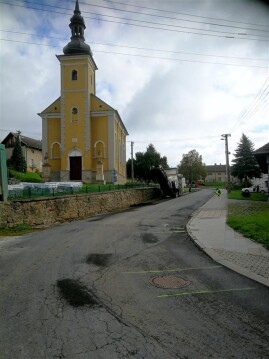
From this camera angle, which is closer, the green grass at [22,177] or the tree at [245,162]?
the green grass at [22,177]

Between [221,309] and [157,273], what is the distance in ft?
8.55

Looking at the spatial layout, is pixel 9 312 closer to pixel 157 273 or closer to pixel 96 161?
pixel 157 273

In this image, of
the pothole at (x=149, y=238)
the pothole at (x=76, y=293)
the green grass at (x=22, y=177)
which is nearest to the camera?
the pothole at (x=76, y=293)

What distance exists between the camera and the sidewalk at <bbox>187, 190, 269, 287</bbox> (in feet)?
26.8

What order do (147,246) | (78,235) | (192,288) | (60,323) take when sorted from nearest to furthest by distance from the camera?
(60,323) < (192,288) < (147,246) < (78,235)

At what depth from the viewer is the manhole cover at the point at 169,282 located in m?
7.12

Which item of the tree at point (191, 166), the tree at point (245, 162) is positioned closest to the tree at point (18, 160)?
the tree at point (245, 162)

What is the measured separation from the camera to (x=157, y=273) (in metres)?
8.14

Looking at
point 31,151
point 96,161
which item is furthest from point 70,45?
point 31,151

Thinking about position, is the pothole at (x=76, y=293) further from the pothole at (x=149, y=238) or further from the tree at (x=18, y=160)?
the tree at (x=18, y=160)

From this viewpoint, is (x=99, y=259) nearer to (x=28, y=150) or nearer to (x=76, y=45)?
(x=76, y=45)

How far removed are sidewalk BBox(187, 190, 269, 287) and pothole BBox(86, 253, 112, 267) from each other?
9.81 ft

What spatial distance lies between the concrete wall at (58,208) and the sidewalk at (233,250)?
27.6ft

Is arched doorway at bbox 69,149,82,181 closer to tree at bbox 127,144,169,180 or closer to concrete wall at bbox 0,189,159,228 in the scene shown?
concrete wall at bbox 0,189,159,228
